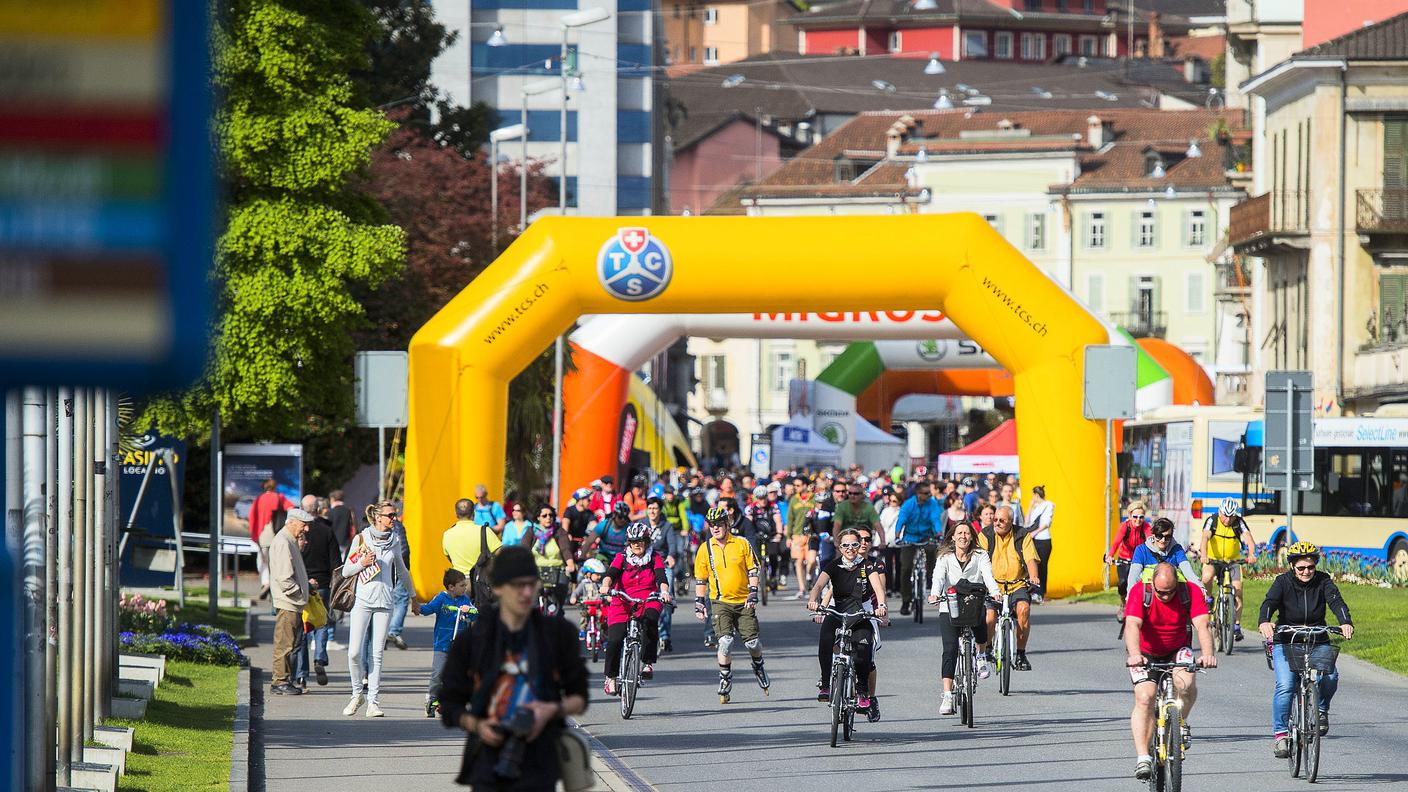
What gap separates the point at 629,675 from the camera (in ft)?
59.2

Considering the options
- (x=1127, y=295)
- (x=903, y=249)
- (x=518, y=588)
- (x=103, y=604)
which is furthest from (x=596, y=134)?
(x=518, y=588)

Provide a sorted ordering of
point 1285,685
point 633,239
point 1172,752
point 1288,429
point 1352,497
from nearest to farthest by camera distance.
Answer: point 1172,752
point 1285,685
point 1288,429
point 633,239
point 1352,497

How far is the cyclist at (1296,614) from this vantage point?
47.0 ft

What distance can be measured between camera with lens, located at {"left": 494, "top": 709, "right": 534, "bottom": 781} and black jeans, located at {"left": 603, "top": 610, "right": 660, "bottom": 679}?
35.3 ft

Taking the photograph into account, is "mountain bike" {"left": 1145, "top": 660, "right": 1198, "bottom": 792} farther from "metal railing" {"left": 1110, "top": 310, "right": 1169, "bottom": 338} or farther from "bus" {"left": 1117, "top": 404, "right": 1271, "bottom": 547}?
"metal railing" {"left": 1110, "top": 310, "right": 1169, "bottom": 338}

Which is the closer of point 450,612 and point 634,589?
point 450,612

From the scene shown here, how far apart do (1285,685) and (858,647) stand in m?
3.17

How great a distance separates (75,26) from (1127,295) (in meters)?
93.8

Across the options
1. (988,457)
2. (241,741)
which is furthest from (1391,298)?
(241,741)

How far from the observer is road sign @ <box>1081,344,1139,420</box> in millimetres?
27156

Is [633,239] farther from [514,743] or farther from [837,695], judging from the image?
[514,743]

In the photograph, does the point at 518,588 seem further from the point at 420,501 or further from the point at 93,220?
the point at 420,501

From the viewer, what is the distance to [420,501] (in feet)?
90.7

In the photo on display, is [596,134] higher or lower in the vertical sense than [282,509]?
higher
